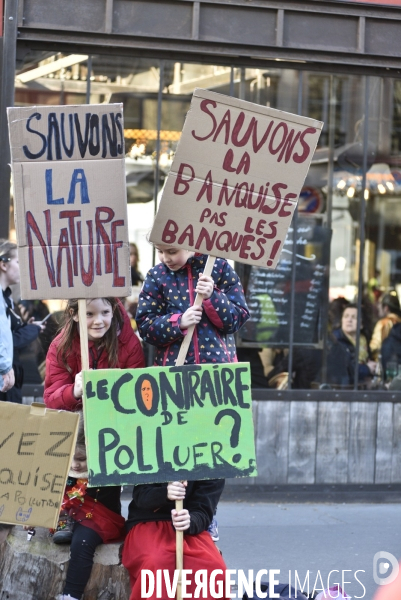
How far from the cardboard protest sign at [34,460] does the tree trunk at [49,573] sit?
1.49 ft

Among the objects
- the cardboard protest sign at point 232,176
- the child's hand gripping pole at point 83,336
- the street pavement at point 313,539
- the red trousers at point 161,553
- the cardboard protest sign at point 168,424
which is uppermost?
the cardboard protest sign at point 232,176

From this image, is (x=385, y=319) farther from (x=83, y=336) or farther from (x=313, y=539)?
(x=83, y=336)

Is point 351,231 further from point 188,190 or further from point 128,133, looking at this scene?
point 188,190

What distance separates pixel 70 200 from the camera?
3.79 meters

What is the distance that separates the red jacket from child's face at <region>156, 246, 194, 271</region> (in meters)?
0.31

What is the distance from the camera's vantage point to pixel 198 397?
12.4ft

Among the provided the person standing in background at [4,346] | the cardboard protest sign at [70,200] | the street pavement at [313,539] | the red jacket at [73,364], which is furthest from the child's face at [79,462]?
the street pavement at [313,539]

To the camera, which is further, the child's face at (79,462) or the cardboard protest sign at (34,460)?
the child's face at (79,462)

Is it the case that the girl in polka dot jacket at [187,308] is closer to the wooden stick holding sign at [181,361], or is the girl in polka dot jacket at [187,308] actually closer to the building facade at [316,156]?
the wooden stick holding sign at [181,361]

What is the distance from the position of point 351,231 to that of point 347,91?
3.63ft

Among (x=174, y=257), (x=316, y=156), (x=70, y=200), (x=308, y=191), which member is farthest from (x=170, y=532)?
(x=316, y=156)

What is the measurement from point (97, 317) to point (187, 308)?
422 millimetres

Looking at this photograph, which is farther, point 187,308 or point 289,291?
point 289,291

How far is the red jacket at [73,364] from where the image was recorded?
4.02 meters
